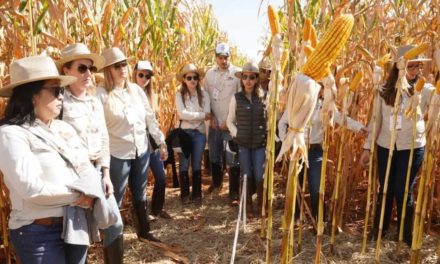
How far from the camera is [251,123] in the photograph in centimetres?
376

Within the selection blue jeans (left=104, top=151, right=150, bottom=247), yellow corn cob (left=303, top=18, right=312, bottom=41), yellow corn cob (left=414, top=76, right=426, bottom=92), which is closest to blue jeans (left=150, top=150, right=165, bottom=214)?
blue jeans (left=104, top=151, right=150, bottom=247)

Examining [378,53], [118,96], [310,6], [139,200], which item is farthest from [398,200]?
[118,96]

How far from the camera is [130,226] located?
12.2 feet

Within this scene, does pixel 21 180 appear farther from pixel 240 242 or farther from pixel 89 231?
pixel 240 242

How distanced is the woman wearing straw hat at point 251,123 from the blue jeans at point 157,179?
0.82 meters

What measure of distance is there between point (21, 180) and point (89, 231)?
0.47 meters

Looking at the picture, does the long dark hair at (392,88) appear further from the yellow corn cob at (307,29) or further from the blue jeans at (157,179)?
the blue jeans at (157,179)

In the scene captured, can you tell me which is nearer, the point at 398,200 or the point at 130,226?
the point at 398,200

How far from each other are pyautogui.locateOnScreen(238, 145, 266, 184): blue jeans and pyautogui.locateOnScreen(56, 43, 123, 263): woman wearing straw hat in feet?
5.43

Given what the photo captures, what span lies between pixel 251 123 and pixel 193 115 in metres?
0.75

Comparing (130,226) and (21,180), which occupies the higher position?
(21,180)

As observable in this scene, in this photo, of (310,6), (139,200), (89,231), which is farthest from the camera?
(310,6)

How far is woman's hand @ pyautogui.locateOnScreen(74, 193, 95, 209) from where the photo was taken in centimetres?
170

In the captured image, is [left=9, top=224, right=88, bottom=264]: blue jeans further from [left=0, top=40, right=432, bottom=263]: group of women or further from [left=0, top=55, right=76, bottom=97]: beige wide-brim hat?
[left=0, top=55, right=76, bottom=97]: beige wide-brim hat
